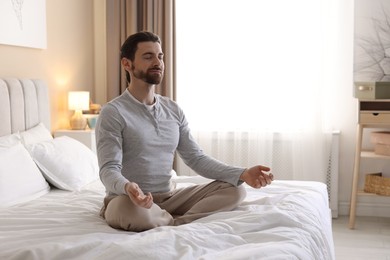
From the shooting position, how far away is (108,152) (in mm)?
2361

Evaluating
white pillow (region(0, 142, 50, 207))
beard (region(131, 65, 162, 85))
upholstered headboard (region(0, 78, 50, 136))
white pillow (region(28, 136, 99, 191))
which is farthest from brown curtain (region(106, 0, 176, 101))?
beard (region(131, 65, 162, 85))

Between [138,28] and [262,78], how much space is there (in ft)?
3.63

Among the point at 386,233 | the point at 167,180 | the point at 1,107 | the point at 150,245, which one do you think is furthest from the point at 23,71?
the point at 386,233

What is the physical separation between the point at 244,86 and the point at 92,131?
4.22ft

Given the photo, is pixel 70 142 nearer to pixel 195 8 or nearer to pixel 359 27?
pixel 195 8

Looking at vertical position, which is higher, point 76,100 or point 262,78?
point 262,78

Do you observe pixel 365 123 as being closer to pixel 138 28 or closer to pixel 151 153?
pixel 138 28

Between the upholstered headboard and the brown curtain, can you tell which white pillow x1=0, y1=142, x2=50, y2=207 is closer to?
the upholstered headboard

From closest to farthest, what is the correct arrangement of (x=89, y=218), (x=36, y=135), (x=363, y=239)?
1. (x=89, y=218)
2. (x=36, y=135)
3. (x=363, y=239)

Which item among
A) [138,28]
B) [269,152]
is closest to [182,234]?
[269,152]

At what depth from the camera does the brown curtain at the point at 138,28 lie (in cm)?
466

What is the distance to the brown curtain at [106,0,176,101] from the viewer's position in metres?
4.66

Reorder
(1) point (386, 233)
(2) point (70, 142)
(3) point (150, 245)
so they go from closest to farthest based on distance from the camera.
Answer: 1. (3) point (150, 245)
2. (2) point (70, 142)
3. (1) point (386, 233)

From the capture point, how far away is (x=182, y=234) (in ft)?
6.63
